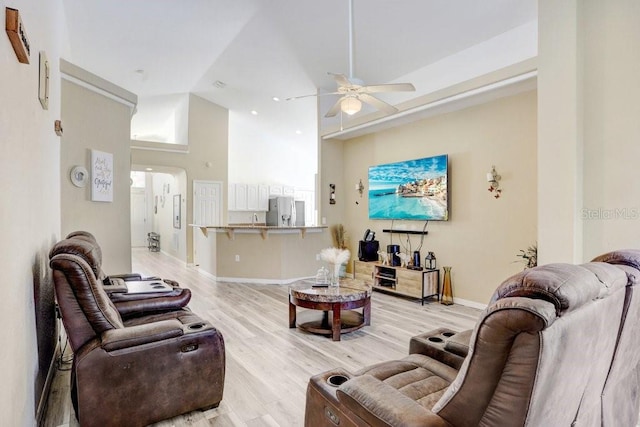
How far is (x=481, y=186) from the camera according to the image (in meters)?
4.53

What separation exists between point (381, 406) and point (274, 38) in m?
5.26

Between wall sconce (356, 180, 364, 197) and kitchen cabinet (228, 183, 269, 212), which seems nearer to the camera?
wall sconce (356, 180, 364, 197)

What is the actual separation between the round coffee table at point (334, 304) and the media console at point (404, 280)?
45.2 inches

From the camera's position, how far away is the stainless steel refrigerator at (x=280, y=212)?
9859mm

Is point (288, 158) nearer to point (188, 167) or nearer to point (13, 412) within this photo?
point (188, 167)

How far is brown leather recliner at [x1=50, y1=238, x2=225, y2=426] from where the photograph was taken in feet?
5.72

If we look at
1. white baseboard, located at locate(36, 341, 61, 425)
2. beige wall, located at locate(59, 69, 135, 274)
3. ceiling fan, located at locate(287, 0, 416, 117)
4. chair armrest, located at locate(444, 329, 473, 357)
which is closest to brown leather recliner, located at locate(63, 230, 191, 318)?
white baseboard, located at locate(36, 341, 61, 425)

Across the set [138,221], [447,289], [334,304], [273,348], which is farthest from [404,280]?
[138,221]

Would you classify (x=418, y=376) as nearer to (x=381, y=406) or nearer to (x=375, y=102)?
(x=381, y=406)

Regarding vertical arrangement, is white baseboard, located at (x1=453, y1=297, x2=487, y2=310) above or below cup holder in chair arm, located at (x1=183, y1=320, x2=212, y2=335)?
below

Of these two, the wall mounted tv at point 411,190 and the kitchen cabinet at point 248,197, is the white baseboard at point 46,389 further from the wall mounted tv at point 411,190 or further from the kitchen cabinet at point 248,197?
the kitchen cabinet at point 248,197

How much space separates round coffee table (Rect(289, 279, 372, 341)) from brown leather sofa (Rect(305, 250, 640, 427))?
1.75 metres

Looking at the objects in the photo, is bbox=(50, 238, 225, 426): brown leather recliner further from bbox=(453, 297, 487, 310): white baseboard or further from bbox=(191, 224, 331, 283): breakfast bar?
bbox=(191, 224, 331, 283): breakfast bar

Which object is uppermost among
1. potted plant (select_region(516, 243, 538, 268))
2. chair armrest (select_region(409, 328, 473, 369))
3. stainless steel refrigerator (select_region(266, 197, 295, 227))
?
stainless steel refrigerator (select_region(266, 197, 295, 227))
